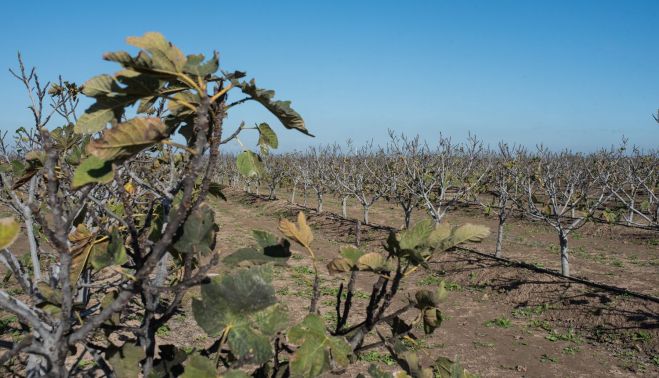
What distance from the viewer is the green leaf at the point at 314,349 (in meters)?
0.85

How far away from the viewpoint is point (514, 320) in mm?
Answer: 9070

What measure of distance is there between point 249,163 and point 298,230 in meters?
0.24

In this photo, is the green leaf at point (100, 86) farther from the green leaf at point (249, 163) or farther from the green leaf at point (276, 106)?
the green leaf at point (249, 163)

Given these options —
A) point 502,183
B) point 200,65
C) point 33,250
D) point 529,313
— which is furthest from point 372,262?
point 502,183

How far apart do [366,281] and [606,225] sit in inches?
450

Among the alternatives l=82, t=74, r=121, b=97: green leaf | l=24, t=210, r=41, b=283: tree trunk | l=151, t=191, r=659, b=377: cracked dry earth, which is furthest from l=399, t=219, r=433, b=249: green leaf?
l=151, t=191, r=659, b=377: cracked dry earth

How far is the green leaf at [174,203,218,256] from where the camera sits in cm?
93

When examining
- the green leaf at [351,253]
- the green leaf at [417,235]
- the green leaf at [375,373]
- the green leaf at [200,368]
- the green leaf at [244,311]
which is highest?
the green leaf at [417,235]

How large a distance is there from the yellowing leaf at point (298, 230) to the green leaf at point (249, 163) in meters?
0.18

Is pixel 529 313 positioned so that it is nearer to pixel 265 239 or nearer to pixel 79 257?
pixel 265 239

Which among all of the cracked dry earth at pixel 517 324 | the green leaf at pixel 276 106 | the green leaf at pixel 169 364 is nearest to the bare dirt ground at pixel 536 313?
the cracked dry earth at pixel 517 324

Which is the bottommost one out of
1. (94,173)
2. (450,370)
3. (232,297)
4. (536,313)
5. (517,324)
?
(517,324)

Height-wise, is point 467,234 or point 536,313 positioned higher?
point 467,234

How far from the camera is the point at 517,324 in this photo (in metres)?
8.88
